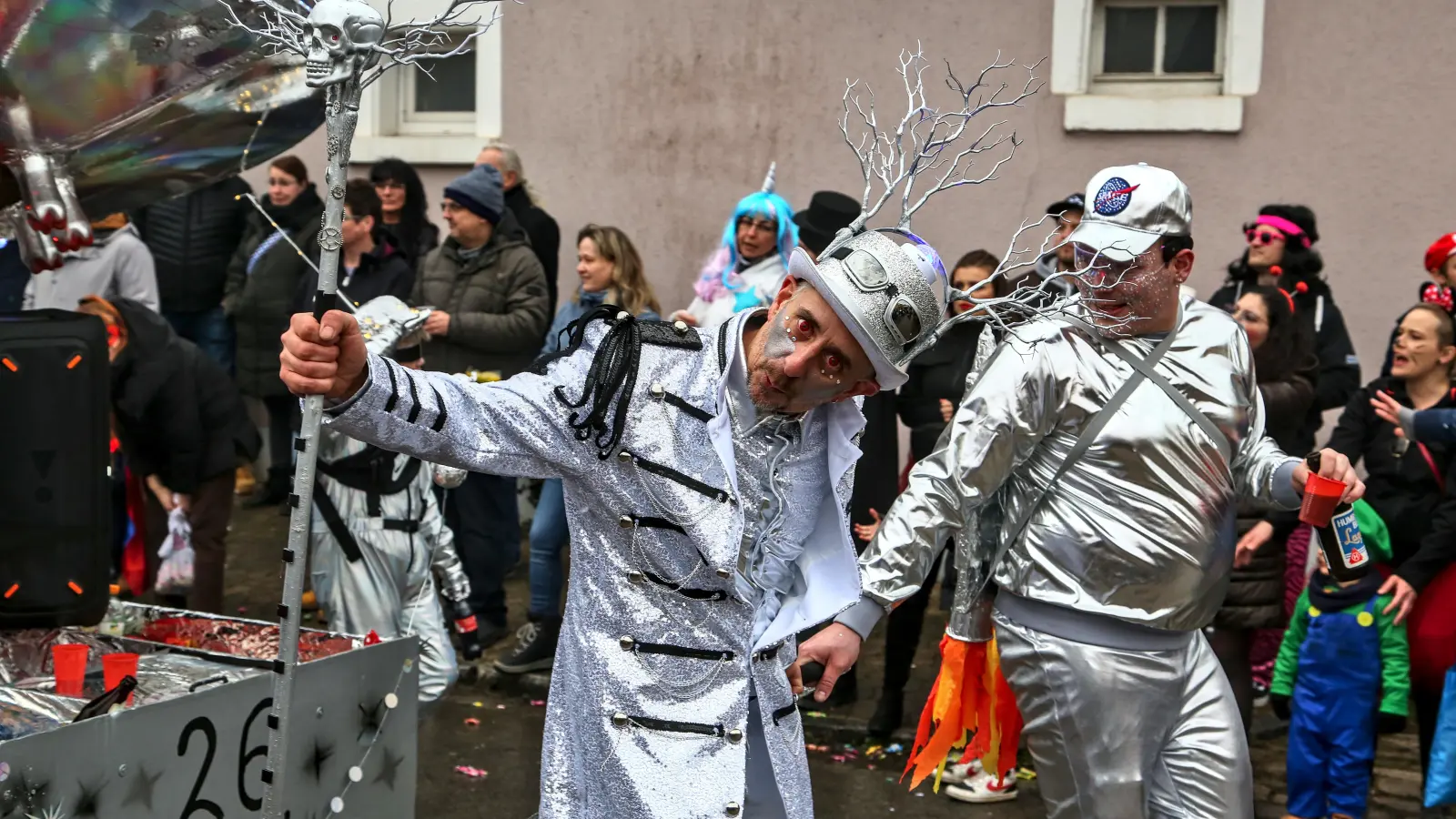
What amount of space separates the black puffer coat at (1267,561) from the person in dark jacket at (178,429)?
13.7 feet

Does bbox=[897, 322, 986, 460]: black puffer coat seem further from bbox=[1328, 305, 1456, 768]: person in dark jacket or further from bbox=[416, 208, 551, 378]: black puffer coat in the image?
bbox=[416, 208, 551, 378]: black puffer coat

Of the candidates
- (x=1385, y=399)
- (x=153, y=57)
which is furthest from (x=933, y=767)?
(x=153, y=57)

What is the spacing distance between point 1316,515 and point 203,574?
5.04 m

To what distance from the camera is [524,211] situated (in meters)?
8.28

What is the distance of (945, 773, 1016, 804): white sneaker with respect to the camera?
18.7 ft

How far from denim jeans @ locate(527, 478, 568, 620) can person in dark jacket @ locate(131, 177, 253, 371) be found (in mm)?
3378

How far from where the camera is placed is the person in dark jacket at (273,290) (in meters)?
8.97

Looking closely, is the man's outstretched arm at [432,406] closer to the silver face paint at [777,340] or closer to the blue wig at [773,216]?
the silver face paint at [777,340]

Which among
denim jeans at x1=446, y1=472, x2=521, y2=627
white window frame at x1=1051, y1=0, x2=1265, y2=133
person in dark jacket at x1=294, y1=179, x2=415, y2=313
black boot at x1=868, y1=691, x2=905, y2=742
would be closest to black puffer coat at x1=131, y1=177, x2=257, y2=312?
person in dark jacket at x1=294, y1=179, x2=415, y2=313

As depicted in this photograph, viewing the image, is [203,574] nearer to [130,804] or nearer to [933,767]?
[130,804]

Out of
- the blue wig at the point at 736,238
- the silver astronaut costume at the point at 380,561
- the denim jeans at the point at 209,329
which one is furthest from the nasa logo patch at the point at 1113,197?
the denim jeans at the point at 209,329

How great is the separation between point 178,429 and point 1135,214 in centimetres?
451

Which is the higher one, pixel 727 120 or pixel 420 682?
pixel 727 120

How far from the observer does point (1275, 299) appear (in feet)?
18.6
